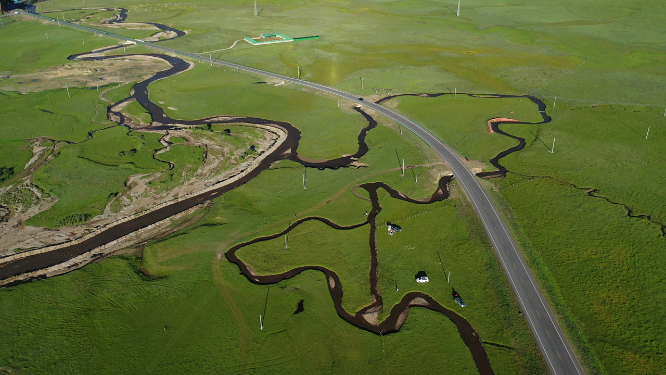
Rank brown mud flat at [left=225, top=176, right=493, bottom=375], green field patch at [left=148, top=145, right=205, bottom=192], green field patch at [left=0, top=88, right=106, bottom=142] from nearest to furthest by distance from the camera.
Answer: brown mud flat at [left=225, top=176, right=493, bottom=375] → green field patch at [left=148, top=145, right=205, bottom=192] → green field patch at [left=0, top=88, right=106, bottom=142]

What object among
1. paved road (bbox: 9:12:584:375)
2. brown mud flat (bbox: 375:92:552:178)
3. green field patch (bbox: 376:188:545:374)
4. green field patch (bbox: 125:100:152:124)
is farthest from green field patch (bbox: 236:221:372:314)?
green field patch (bbox: 125:100:152:124)

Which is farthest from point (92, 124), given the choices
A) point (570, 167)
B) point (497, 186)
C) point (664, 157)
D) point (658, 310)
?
point (664, 157)

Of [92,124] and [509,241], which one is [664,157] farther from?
[92,124]

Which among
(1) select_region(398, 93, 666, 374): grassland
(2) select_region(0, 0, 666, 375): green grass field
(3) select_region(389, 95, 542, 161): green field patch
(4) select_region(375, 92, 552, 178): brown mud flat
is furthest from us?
(3) select_region(389, 95, 542, 161): green field patch

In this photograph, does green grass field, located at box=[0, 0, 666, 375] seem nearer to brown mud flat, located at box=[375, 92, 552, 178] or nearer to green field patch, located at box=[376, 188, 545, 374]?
green field patch, located at box=[376, 188, 545, 374]

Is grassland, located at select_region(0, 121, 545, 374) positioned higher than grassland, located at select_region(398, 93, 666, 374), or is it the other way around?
grassland, located at select_region(398, 93, 666, 374)

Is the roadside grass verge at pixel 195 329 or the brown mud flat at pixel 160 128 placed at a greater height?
the brown mud flat at pixel 160 128

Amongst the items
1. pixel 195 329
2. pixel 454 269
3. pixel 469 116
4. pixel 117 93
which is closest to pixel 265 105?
pixel 117 93

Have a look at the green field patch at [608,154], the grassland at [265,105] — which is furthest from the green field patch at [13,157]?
the green field patch at [608,154]

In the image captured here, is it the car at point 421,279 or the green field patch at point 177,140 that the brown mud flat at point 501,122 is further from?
the green field patch at point 177,140

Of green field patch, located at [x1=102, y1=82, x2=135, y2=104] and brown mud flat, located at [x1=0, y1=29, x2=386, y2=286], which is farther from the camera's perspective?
green field patch, located at [x1=102, y1=82, x2=135, y2=104]

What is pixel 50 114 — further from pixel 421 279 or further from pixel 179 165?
pixel 421 279

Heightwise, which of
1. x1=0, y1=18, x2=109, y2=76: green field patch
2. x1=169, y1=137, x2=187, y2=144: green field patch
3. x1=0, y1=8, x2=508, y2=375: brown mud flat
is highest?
x1=0, y1=18, x2=109, y2=76: green field patch
